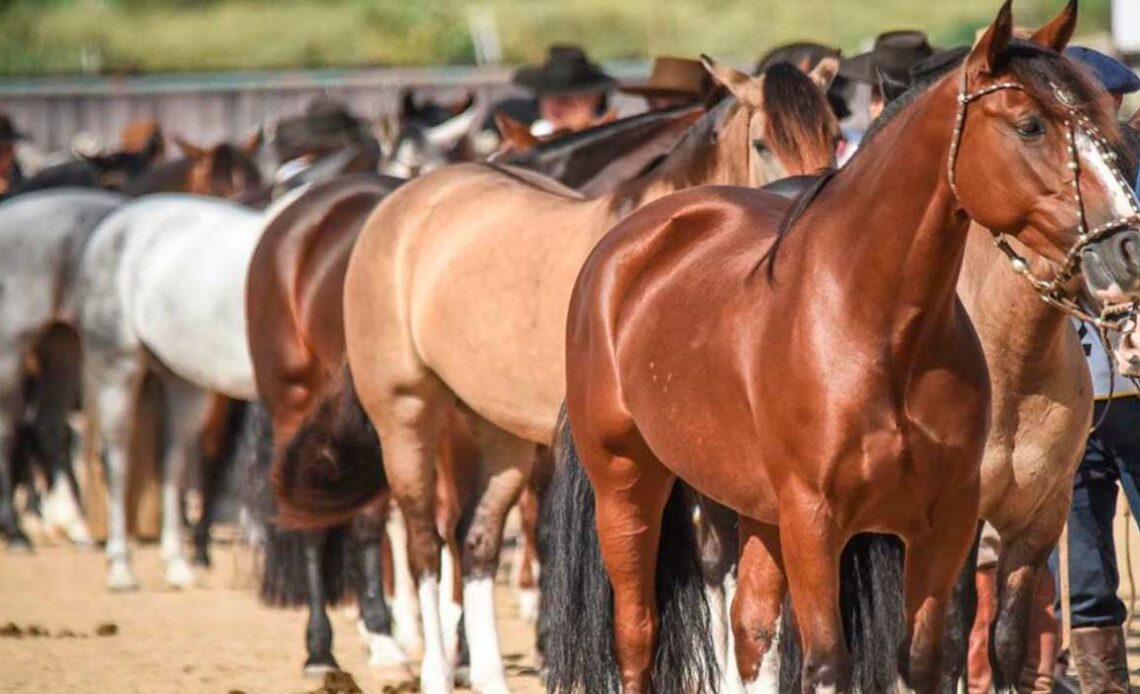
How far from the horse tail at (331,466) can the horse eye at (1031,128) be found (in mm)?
3957

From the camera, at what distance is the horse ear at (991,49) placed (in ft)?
14.4

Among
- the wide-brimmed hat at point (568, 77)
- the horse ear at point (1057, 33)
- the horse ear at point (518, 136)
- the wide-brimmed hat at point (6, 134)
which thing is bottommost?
the wide-brimmed hat at point (6, 134)

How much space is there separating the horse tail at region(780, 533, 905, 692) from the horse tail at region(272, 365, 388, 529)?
2.62m

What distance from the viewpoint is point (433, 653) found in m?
7.44

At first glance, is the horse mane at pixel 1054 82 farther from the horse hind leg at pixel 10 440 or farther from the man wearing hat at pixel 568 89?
the horse hind leg at pixel 10 440

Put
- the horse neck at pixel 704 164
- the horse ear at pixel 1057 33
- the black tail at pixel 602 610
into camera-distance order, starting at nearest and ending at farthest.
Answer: the horse ear at pixel 1057 33 → the black tail at pixel 602 610 → the horse neck at pixel 704 164

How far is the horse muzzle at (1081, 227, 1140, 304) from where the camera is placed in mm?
4258

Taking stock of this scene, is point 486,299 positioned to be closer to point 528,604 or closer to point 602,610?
point 602,610

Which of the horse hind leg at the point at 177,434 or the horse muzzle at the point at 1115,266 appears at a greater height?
the horse muzzle at the point at 1115,266

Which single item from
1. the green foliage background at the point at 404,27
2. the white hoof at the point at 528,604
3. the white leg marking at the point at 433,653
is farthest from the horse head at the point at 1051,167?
the green foliage background at the point at 404,27

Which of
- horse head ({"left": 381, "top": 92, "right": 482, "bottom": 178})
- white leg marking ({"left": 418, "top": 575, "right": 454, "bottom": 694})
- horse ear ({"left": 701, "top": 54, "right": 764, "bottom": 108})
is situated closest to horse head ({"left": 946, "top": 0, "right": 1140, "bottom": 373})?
horse ear ({"left": 701, "top": 54, "right": 764, "bottom": 108})

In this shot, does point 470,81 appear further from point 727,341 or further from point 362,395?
point 727,341

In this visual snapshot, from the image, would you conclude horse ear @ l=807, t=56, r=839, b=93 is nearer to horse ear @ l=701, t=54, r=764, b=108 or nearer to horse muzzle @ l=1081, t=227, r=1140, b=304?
horse ear @ l=701, t=54, r=764, b=108

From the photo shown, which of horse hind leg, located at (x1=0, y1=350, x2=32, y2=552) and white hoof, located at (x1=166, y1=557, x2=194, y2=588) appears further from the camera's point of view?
horse hind leg, located at (x1=0, y1=350, x2=32, y2=552)
